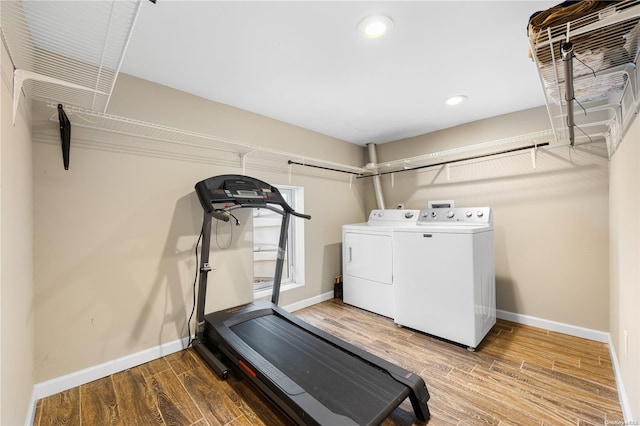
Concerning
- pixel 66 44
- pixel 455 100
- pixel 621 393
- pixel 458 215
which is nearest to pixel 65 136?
pixel 66 44

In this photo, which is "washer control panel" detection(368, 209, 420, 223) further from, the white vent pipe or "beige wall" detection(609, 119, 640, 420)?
"beige wall" detection(609, 119, 640, 420)

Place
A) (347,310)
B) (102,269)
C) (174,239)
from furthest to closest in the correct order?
(347,310), (174,239), (102,269)

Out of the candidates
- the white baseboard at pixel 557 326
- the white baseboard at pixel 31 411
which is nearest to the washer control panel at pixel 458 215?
the white baseboard at pixel 557 326

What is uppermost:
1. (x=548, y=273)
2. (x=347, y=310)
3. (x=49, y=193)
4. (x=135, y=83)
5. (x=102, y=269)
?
(x=135, y=83)

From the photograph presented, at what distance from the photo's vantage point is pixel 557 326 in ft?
8.23

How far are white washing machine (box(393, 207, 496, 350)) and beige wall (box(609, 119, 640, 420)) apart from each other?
32.1 inches

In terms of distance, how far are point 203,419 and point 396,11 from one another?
2537mm

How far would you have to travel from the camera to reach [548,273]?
2.58 m

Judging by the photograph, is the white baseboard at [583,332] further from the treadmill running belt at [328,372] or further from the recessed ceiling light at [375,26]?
the recessed ceiling light at [375,26]

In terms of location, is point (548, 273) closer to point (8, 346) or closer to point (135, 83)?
point (8, 346)

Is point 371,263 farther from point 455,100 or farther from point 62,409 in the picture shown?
Answer: point 62,409

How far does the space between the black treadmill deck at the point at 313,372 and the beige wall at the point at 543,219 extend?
1.99m

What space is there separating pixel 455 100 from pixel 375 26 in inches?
54.1

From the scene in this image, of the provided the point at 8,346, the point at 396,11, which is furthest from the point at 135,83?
the point at 396,11
